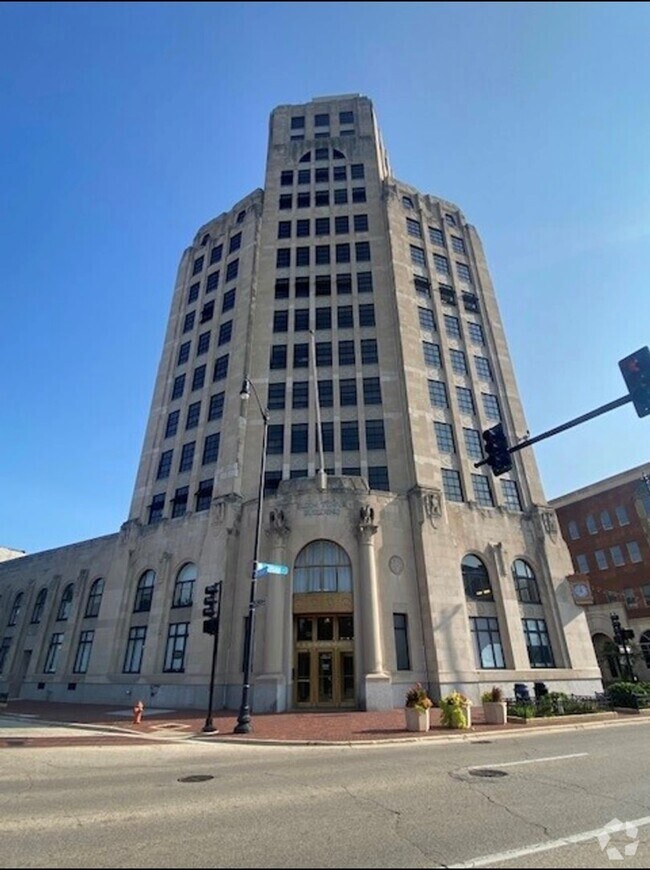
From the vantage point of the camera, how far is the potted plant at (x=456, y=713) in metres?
17.4

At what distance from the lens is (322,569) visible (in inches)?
1096

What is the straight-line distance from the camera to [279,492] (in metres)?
29.9

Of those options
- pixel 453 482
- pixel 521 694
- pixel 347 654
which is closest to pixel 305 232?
pixel 453 482

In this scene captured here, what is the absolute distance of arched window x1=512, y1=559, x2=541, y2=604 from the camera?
3162cm

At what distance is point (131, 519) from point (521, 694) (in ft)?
93.8

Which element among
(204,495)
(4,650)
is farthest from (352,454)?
(4,650)

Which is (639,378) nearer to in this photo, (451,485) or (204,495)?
(451,485)

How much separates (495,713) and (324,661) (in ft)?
32.3

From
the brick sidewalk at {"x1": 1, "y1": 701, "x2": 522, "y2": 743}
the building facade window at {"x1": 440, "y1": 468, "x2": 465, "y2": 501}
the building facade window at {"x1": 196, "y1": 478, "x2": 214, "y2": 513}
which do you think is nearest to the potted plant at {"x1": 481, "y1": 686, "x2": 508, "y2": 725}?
the brick sidewalk at {"x1": 1, "y1": 701, "x2": 522, "y2": 743}

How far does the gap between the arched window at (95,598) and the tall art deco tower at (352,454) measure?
19.7 feet

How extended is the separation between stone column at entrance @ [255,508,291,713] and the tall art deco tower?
123mm

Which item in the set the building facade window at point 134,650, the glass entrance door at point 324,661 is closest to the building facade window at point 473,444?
the glass entrance door at point 324,661

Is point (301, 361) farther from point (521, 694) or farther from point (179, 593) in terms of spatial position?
point (521, 694)

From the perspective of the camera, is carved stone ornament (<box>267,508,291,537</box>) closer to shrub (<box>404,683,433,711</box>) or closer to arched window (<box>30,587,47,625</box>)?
shrub (<box>404,683,433,711</box>)
